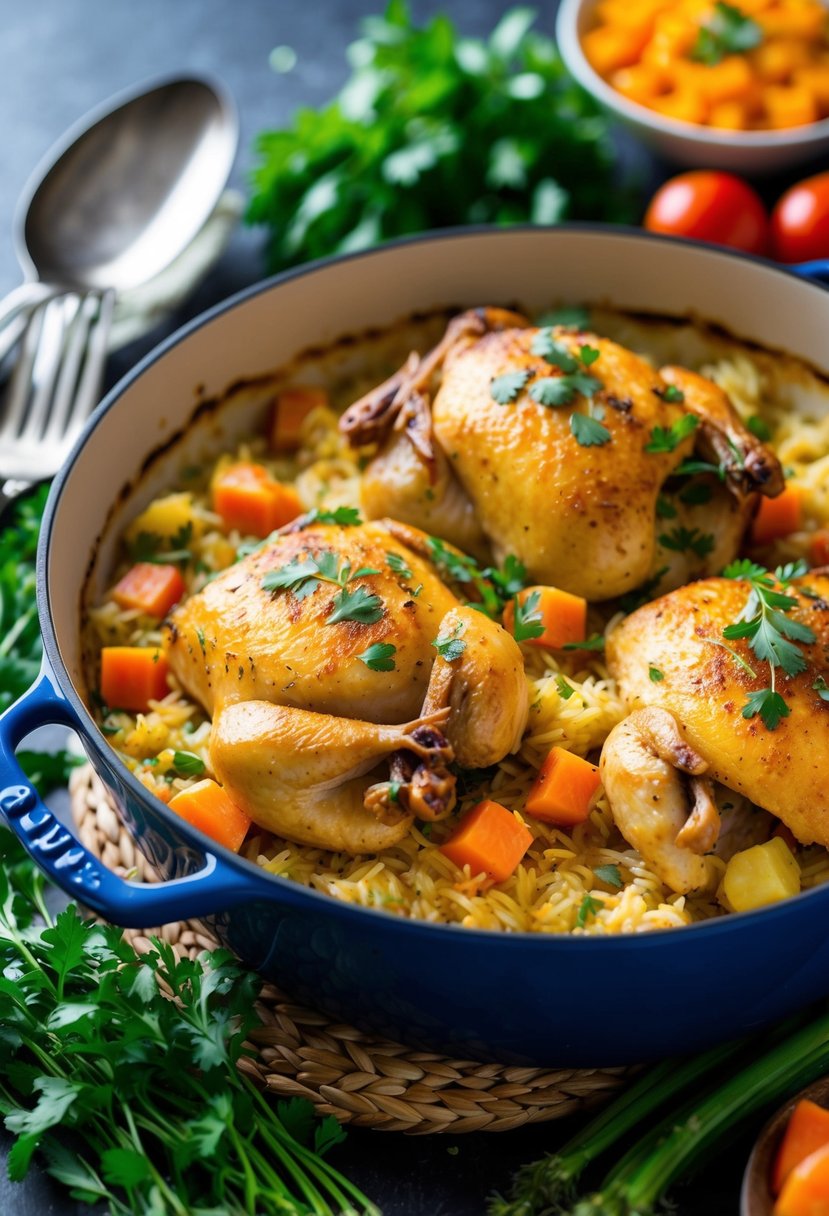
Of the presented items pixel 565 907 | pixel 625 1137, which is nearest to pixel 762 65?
pixel 565 907

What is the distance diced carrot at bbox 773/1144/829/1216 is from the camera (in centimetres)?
280

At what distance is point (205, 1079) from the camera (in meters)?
2.99

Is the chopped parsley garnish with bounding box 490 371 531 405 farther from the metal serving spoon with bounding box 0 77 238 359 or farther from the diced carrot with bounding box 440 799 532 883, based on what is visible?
the metal serving spoon with bounding box 0 77 238 359

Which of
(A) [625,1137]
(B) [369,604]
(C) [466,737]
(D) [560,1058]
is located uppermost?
(B) [369,604]

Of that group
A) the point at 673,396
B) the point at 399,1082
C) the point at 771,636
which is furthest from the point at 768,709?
the point at 399,1082

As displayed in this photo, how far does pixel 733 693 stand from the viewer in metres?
3.10

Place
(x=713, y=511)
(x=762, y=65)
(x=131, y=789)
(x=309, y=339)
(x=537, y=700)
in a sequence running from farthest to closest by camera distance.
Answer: (x=762, y=65)
(x=309, y=339)
(x=713, y=511)
(x=537, y=700)
(x=131, y=789)

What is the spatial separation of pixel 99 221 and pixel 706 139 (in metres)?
2.35

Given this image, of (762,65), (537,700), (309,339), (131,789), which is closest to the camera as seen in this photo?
(131,789)

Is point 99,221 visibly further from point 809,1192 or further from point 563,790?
point 809,1192

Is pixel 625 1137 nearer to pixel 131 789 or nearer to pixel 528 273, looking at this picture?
pixel 131 789

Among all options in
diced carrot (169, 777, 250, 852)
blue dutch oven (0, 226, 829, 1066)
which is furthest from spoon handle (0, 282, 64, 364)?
diced carrot (169, 777, 250, 852)

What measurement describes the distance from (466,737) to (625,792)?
375 mm

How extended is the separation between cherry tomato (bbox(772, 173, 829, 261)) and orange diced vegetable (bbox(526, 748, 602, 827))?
2.76 meters
